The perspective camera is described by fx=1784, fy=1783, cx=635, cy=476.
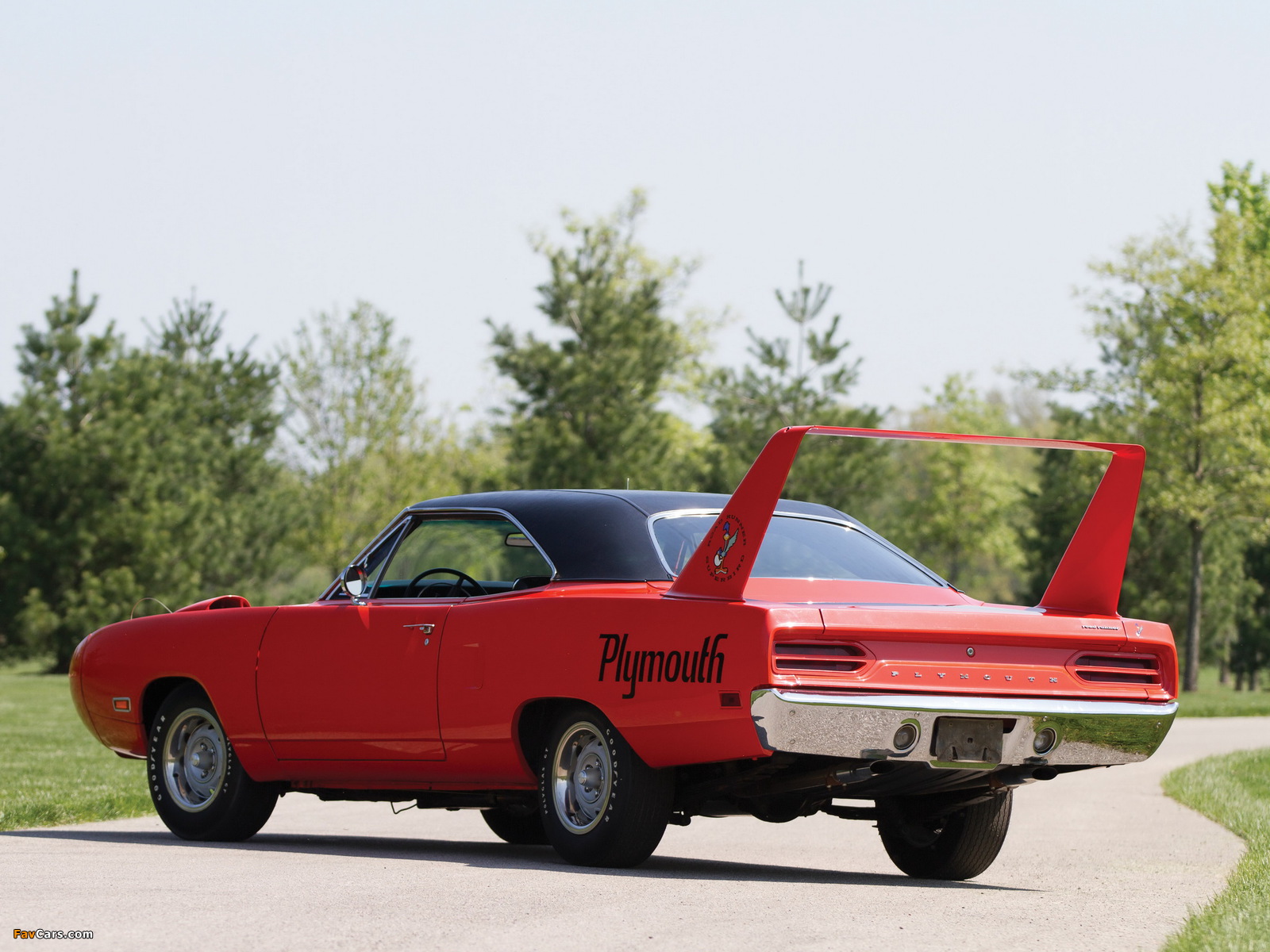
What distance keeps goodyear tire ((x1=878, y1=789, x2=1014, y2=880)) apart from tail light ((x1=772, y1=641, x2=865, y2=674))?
165 cm

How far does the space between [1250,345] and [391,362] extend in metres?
25.4

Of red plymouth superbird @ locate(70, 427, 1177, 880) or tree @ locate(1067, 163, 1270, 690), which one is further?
tree @ locate(1067, 163, 1270, 690)

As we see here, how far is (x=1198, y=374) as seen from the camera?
39.8 m

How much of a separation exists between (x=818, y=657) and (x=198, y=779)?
3.87 metres

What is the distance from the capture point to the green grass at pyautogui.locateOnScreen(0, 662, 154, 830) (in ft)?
35.0

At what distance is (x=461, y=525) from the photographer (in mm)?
8633

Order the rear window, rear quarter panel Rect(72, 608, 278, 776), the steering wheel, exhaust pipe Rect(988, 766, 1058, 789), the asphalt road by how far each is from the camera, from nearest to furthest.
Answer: the asphalt road, exhaust pipe Rect(988, 766, 1058, 789), the rear window, the steering wheel, rear quarter panel Rect(72, 608, 278, 776)

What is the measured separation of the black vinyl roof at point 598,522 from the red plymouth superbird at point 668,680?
0.01 m

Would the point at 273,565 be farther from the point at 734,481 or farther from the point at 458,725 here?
the point at 458,725

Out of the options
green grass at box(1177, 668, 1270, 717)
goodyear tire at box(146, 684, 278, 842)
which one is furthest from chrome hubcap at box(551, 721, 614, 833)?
green grass at box(1177, 668, 1270, 717)

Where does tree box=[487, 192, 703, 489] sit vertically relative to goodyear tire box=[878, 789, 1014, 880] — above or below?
above

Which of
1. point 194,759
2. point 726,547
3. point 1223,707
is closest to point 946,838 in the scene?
point 726,547

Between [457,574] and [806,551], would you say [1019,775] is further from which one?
[457,574]

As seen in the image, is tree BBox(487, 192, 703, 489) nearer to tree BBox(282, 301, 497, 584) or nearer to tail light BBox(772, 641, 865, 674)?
tree BBox(282, 301, 497, 584)
